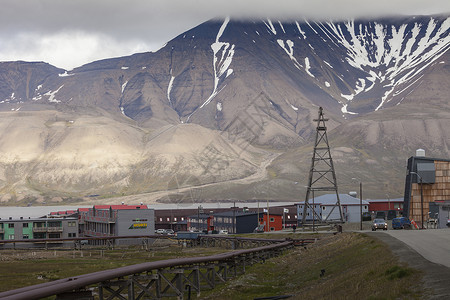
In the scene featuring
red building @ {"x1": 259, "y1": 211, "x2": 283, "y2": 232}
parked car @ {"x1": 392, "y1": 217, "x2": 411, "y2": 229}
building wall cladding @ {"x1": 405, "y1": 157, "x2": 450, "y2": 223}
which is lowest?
red building @ {"x1": 259, "y1": 211, "x2": 283, "y2": 232}

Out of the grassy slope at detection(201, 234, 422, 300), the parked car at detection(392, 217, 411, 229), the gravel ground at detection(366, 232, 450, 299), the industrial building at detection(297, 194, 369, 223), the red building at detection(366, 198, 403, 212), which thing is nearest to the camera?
the gravel ground at detection(366, 232, 450, 299)

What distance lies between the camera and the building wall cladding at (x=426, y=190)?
12644cm

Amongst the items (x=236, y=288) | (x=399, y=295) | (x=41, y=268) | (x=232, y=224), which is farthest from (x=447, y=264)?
(x=232, y=224)

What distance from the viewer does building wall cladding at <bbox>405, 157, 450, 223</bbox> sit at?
415 ft

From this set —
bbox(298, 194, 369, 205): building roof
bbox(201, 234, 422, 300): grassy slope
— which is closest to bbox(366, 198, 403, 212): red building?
bbox(298, 194, 369, 205): building roof

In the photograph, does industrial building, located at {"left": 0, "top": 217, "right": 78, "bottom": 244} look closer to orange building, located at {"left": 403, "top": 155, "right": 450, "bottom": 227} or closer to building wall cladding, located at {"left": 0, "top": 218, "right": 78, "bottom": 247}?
building wall cladding, located at {"left": 0, "top": 218, "right": 78, "bottom": 247}

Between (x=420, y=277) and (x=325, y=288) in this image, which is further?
(x=325, y=288)

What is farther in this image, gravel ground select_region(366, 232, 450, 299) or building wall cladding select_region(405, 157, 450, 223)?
building wall cladding select_region(405, 157, 450, 223)

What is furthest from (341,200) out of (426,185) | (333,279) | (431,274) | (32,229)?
(431,274)

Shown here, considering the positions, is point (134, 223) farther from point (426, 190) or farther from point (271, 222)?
point (426, 190)

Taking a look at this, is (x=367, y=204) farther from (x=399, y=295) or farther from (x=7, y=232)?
(x=399, y=295)

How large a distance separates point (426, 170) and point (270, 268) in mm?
84563

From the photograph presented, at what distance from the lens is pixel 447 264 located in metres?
30.1

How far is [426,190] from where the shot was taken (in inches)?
5005
